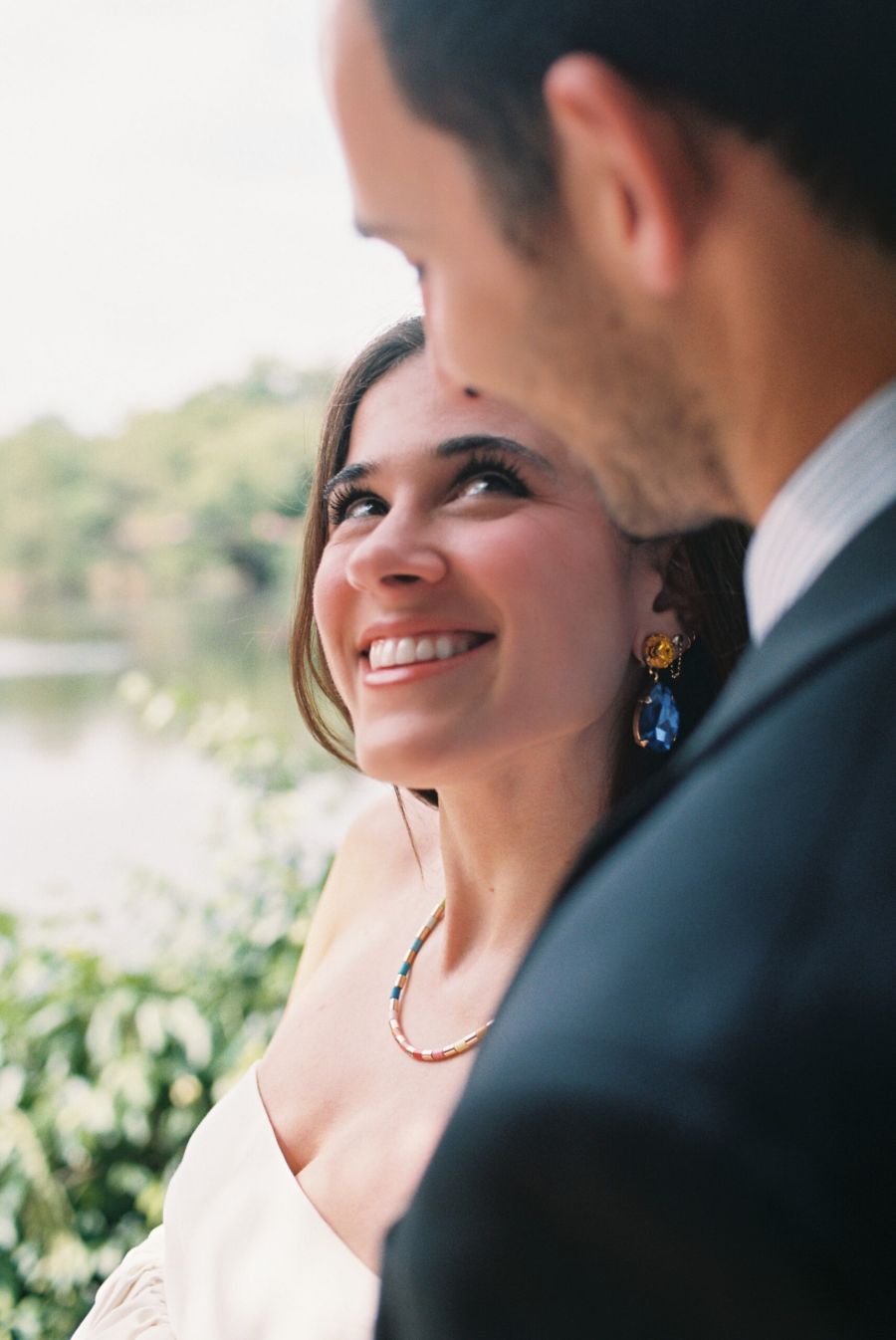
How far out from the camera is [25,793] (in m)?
5.34

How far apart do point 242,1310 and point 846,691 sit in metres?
1.24

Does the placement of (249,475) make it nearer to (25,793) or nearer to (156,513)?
(156,513)

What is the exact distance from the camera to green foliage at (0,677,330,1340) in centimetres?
265

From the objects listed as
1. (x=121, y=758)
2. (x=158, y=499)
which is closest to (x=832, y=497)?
(x=121, y=758)

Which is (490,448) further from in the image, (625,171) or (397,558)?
(625,171)

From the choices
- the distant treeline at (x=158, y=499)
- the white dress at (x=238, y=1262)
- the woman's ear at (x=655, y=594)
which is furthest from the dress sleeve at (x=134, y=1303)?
Result: the distant treeline at (x=158, y=499)

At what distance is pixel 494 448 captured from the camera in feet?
4.70

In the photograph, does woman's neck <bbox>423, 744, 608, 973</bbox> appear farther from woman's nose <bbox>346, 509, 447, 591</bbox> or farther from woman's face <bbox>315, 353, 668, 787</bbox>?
woman's nose <bbox>346, 509, 447, 591</bbox>

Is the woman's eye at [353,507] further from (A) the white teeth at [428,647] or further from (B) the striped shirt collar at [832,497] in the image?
(B) the striped shirt collar at [832,497]

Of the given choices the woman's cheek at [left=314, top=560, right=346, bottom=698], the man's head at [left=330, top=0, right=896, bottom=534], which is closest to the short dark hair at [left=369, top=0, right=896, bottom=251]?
the man's head at [left=330, top=0, right=896, bottom=534]

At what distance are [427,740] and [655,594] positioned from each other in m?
0.30

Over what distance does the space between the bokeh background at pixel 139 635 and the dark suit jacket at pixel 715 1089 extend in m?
0.38

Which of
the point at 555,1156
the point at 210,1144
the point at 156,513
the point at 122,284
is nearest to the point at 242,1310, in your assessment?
the point at 210,1144

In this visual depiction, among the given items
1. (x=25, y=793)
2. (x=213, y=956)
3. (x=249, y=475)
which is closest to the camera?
(x=213, y=956)
